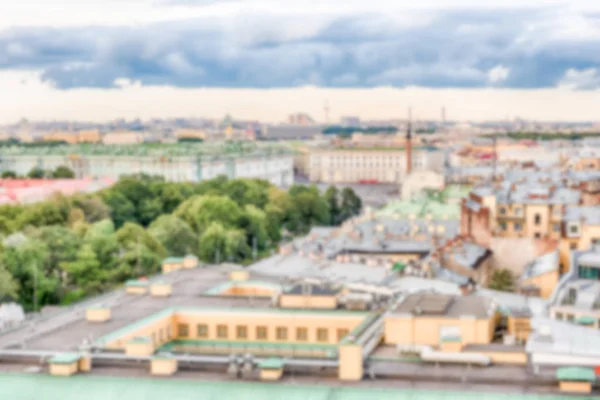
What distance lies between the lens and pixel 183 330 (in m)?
31.9

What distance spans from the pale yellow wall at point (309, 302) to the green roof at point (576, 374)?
35.2 feet

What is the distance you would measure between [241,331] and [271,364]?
8303mm

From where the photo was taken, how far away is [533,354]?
81.5ft

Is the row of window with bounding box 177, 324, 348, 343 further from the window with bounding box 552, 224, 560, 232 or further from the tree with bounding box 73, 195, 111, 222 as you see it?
the tree with bounding box 73, 195, 111, 222

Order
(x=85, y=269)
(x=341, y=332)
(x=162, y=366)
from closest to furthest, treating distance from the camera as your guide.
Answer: (x=162, y=366) → (x=341, y=332) → (x=85, y=269)

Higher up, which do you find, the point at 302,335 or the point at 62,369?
the point at 62,369

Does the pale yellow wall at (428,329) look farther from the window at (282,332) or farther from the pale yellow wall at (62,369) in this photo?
the pale yellow wall at (62,369)

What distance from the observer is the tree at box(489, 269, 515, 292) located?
53.4 metres

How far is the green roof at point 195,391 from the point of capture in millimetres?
21875

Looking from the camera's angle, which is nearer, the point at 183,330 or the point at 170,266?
the point at 183,330

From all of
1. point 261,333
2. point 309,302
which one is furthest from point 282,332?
point 309,302

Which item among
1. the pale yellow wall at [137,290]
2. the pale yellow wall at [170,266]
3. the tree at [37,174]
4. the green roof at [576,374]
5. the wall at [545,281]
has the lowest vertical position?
the tree at [37,174]

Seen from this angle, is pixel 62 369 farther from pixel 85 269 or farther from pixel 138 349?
pixel 85 269

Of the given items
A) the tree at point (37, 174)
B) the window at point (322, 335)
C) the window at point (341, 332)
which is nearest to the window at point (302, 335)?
the window at point (322, 335)
